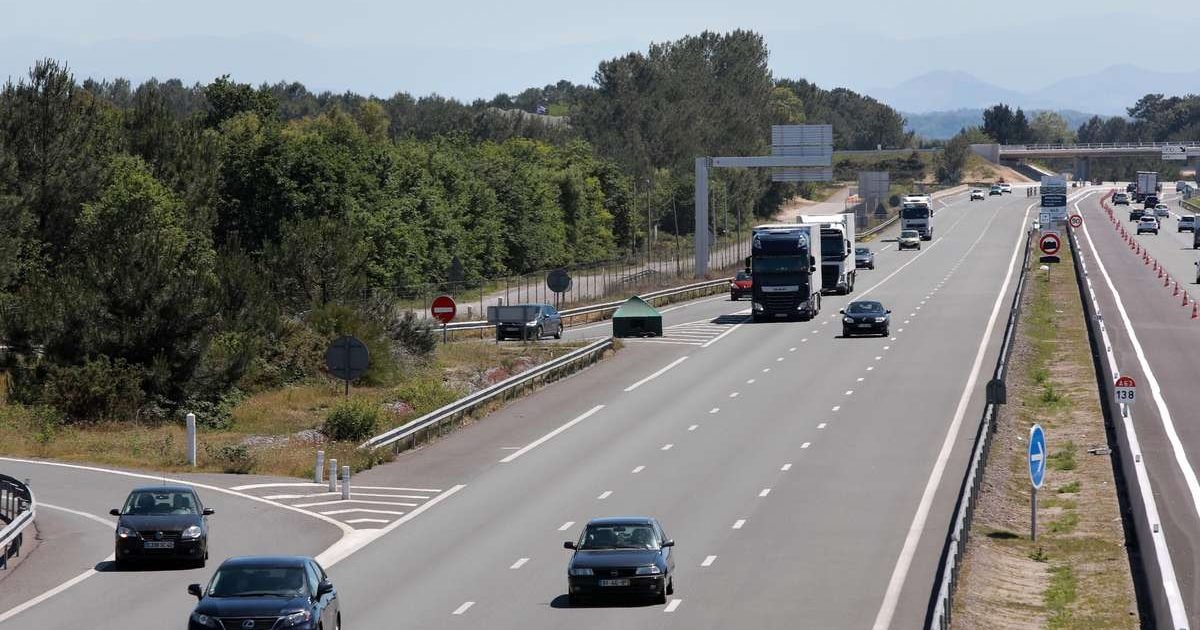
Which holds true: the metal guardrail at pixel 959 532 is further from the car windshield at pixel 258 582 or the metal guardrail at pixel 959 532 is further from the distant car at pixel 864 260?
the distant car at pixel 864 260

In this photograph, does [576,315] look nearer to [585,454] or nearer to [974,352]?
[974,352]

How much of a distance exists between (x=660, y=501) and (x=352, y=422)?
1310 centimetres

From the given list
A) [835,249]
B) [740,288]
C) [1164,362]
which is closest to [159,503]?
[1164,362]

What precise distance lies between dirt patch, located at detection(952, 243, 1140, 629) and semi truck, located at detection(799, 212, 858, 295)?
26062 mm

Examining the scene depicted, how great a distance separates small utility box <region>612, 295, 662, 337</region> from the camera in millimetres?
68875

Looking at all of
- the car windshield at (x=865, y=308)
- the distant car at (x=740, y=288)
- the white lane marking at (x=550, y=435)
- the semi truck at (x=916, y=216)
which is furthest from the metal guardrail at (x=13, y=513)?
the semi truck at (x=916, y=216)

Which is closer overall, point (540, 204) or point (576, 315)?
point (576, 315)

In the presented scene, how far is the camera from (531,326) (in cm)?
A: 6938

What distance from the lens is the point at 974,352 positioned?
6103cm

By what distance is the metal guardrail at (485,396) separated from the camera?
138 feet

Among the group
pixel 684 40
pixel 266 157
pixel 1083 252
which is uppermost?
pixel 684 40

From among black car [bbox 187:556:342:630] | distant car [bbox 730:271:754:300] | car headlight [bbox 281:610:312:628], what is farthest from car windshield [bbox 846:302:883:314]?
car headlight [bbox 281:610:312:628]

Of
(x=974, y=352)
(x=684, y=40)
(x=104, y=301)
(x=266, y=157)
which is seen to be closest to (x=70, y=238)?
(x=266, y=157)

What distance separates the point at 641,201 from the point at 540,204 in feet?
101
